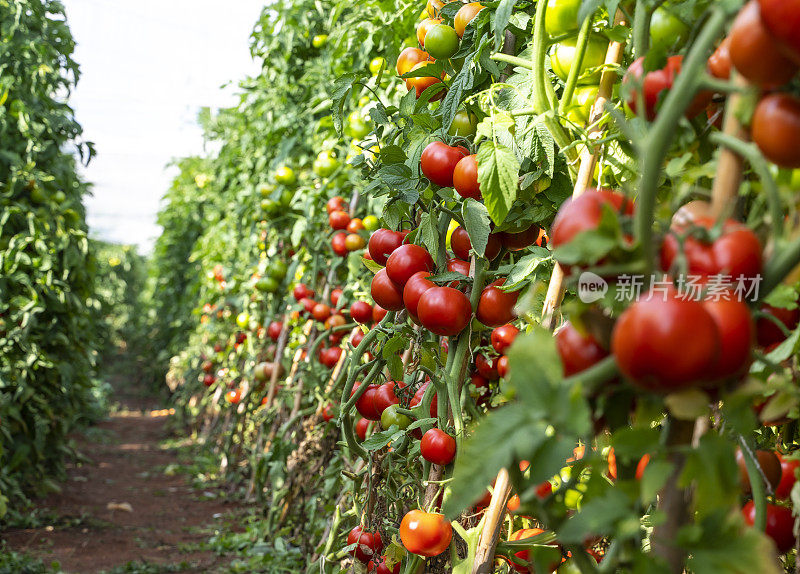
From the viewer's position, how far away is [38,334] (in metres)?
3.24

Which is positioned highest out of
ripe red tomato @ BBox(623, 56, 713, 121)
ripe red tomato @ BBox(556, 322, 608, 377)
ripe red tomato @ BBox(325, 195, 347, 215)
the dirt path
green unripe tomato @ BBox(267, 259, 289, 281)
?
ripe red tomato @ BBox(325, 195, 347, 215)

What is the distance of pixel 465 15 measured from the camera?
1.07 metres

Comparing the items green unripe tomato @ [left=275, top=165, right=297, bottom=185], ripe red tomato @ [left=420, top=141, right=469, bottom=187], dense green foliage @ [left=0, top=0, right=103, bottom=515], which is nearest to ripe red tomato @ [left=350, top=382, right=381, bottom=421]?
ripe red tomato @ [left=420, top=141, right=469, bottom=187]

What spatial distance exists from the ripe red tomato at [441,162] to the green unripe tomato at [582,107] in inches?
7.7

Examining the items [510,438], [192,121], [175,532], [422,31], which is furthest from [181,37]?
[510,438]

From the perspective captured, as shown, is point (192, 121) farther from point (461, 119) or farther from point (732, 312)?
point (732, 312)

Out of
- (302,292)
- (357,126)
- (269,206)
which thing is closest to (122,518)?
(302,292)

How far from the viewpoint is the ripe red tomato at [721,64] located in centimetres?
45

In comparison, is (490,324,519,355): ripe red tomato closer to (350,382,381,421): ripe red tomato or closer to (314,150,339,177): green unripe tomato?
(350,382,381,421): ripe red tomato

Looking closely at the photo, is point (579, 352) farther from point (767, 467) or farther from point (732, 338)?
point (767, 467)

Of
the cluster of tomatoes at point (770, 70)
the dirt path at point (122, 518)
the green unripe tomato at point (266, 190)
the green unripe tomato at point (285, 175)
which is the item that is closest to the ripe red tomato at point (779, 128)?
the cluster of tomatoes at point (770, 70)

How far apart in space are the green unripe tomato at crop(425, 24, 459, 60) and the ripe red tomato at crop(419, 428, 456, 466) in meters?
0.66

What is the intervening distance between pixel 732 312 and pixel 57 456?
417 centimetres

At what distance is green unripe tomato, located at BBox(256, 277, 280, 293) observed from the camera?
130 inches
